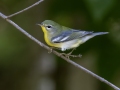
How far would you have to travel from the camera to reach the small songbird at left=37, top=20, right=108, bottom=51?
100 inches

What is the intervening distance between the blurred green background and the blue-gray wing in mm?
148

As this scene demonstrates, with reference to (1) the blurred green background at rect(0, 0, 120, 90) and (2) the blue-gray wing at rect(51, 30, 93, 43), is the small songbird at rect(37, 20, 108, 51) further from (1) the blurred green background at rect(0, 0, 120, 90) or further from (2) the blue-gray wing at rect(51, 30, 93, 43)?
(1) the blurred green background at rect(0, 0, 120, 90)

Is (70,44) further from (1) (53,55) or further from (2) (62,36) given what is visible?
(1) (53,55)

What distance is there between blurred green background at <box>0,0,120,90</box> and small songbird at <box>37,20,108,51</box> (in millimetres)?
158

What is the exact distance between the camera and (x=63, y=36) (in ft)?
8.72

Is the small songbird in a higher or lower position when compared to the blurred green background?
lower

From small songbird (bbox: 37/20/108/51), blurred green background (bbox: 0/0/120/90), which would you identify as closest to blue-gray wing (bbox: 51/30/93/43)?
small songbird (bbox: 37/20/108/51)

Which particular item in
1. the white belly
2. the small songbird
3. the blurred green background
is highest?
the blurred green background

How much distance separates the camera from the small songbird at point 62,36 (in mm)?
2542

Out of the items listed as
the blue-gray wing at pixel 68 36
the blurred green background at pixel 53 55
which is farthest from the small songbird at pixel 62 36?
the blurred green background at pixel 53 55

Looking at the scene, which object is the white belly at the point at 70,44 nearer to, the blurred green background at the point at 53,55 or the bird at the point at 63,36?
the bird at the point at 63,36

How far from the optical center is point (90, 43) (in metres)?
2.90

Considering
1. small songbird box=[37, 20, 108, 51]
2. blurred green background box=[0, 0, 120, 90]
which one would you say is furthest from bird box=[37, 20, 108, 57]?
blurred green background box=[0, 0, 120, 90]

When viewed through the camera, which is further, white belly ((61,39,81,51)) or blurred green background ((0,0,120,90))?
blurred green background ((0,0,120,90))
